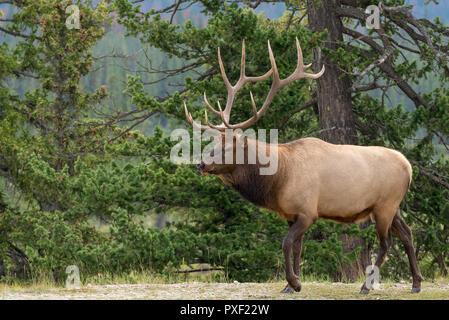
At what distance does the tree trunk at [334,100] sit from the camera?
1172cm

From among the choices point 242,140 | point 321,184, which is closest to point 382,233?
point 321,184

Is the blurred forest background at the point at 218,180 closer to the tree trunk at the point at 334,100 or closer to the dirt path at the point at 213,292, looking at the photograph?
the tree trunk at the point at 334,100

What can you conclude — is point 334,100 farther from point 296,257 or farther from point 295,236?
point 295,236

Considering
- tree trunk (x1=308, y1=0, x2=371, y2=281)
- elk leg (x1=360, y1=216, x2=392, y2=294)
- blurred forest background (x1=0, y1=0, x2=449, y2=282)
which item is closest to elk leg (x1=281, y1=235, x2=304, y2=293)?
elk leg (x1=360, y1=216, x2=392, y2=294)

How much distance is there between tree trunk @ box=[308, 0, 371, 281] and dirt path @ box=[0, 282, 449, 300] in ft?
11.5

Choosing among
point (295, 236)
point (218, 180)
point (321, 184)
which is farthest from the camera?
point (218, 180)

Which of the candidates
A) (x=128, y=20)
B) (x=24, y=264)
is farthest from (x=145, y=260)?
(x=24, y=264)

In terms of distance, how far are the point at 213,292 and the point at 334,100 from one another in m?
5.70

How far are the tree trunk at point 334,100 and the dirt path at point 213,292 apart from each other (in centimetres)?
349

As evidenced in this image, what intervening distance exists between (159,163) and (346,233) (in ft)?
11.9

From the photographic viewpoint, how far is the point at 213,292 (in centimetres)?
741
